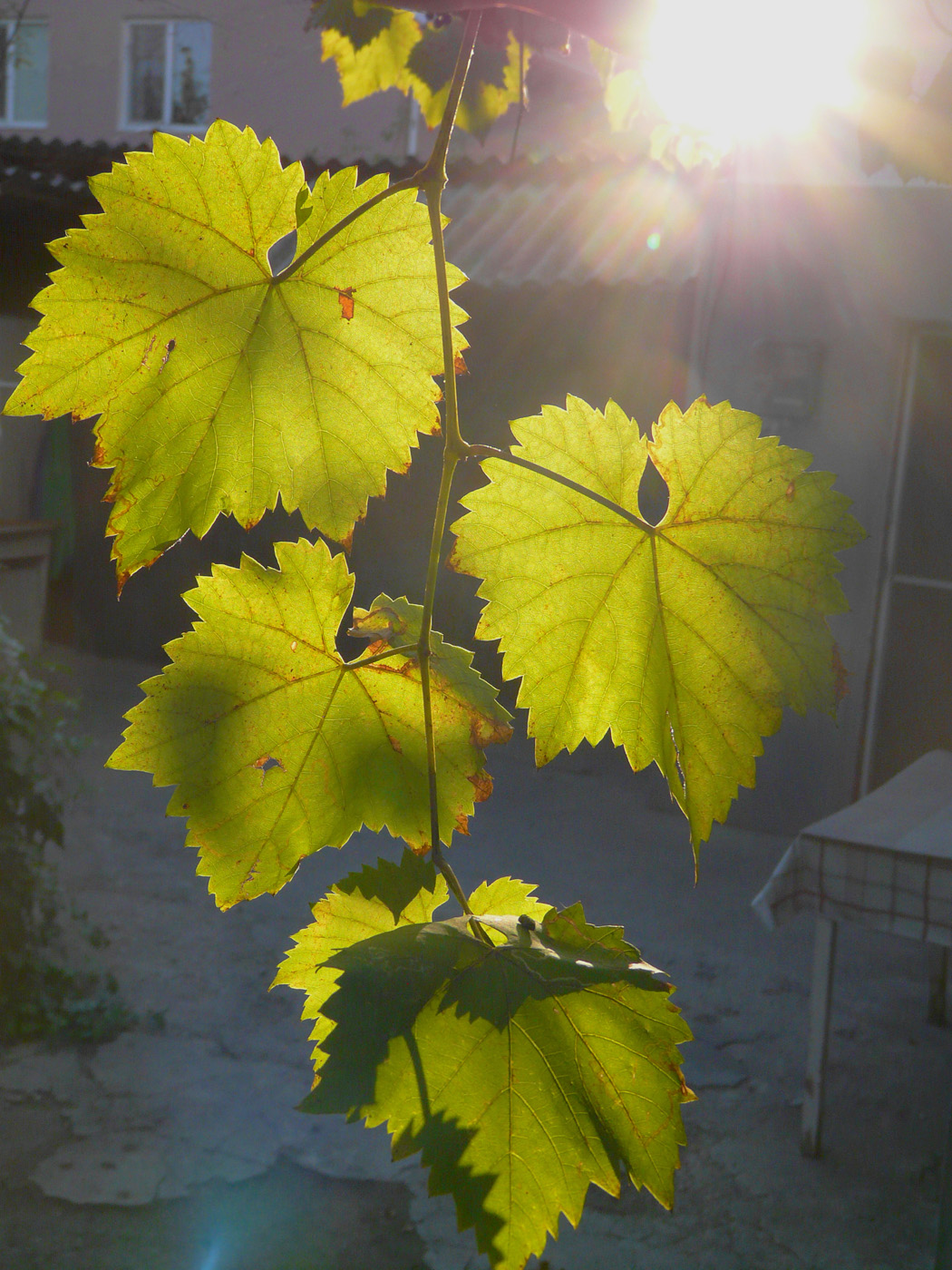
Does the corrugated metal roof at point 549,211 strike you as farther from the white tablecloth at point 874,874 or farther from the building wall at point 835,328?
the white tablecloth at point 874,874

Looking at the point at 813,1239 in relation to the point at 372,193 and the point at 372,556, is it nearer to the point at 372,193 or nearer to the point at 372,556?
the point at 372,193

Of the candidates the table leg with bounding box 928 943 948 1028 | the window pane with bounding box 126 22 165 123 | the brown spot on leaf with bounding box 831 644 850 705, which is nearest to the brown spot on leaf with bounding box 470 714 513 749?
the brown spot on leaf with bounding box 831 644 850 705

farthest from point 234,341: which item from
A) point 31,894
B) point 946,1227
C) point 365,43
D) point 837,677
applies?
point 31,894

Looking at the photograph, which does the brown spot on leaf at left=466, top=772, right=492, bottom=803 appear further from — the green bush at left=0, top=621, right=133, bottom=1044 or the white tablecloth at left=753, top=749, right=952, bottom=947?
the green bush at left=0, top=621, right=133, bottom=1044

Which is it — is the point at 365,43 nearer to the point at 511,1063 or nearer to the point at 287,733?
the point at 287,733

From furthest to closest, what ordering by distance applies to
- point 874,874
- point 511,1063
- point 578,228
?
point 578,228
point 874,874
point 511,1063
